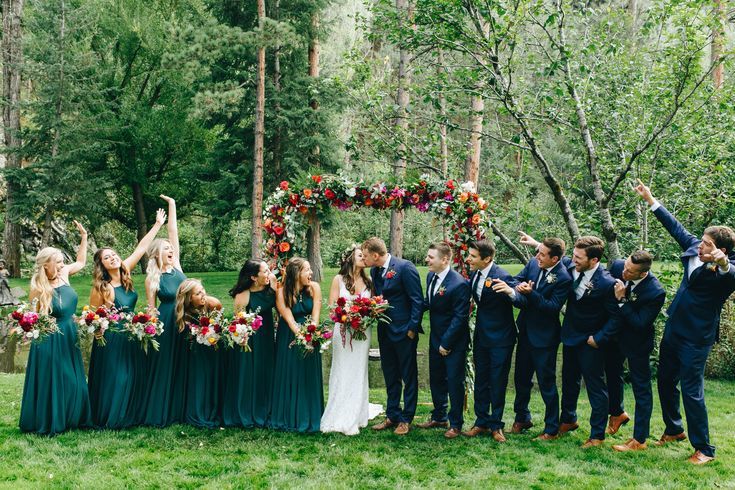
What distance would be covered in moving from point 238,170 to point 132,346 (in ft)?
44.6

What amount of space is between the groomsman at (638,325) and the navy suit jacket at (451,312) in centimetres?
151

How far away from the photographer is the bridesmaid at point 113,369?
22.4 feet

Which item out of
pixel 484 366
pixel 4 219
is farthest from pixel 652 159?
pixel 4 219

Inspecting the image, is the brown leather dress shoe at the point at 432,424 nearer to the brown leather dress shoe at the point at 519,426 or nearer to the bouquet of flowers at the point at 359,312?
the brown leather dress shoe at the point at 519,426

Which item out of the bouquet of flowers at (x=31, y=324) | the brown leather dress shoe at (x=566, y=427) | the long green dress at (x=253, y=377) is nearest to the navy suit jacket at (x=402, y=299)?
the long green dress at (x=253, y=377)

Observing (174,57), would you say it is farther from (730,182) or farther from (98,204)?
(730,182)

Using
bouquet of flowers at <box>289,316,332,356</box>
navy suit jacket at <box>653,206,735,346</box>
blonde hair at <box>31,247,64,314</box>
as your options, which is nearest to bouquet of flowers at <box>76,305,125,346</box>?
blonde hair at <box>31,247,64,314</box>

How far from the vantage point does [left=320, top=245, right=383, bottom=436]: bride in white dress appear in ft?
22.9

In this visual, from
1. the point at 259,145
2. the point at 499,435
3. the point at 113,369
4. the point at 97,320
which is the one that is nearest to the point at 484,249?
the point at 499,435

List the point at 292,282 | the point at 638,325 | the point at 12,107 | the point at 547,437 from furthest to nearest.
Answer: the point at 12,107, the point at 292,282, the point at 547,437, the point at 638,325

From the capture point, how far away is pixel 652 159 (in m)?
9.79

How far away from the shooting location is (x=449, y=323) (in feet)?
22.2

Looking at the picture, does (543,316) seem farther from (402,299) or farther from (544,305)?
(402,299)

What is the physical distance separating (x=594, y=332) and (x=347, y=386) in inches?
107
